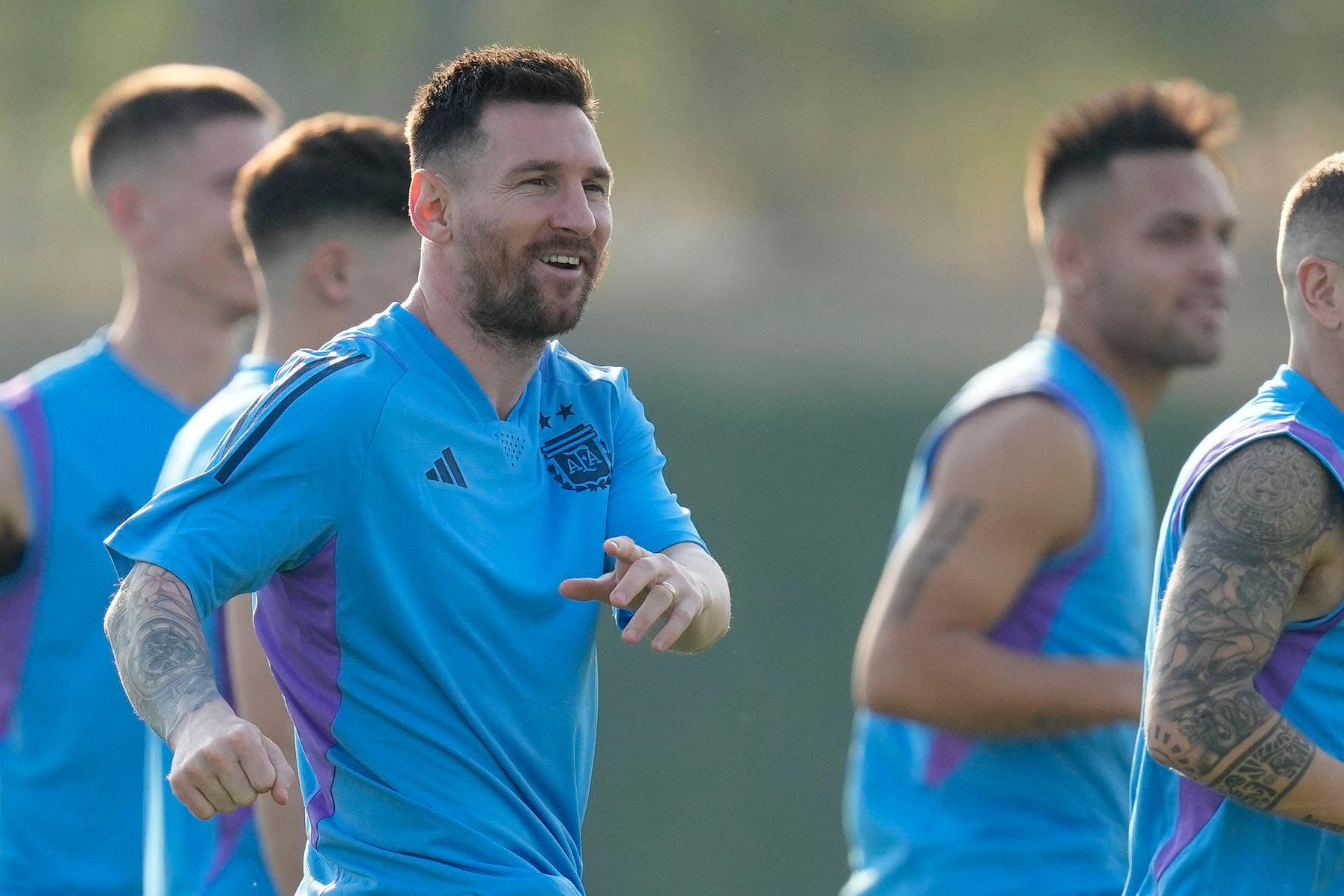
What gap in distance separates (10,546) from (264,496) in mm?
1742

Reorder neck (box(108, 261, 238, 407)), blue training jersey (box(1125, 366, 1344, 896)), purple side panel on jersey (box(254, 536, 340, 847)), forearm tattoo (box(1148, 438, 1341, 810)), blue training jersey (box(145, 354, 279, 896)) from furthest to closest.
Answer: neck (box(108, 261, 238, 407)), blue training jersey (box(145, 354, 279, 896)), blue training jersey (box(1125, 366, 1344, 896)), forearm tattoo (box(1148, 438, 1341, 810)), purple side panel on jersey (box(254, 536, 340, 847))

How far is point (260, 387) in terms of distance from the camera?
138 inches

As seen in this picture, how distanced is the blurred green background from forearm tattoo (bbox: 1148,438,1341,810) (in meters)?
5.74

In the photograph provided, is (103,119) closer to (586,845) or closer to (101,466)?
(101,466)

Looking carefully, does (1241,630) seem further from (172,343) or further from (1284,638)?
(172,343)

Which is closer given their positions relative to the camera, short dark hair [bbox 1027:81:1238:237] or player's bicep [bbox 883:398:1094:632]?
player's bicep [bbox 883:398:1094:632]

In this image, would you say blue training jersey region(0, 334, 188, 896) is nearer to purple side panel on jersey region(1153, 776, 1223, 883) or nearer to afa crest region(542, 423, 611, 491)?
afa crest region(542, 423, 611, 491)

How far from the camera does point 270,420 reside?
2516 mm

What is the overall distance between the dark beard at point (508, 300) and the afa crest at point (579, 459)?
18 cm

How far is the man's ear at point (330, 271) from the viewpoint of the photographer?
12.2 feet

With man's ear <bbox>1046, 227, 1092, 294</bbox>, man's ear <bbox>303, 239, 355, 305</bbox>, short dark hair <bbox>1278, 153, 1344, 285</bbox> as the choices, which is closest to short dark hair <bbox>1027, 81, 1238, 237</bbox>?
man's ear <bbox>1046, 227, 1092, 294</bbox>

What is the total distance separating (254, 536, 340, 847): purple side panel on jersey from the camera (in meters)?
2.57

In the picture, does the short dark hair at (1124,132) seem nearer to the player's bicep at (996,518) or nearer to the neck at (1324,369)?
the player's bicep at (996,518)

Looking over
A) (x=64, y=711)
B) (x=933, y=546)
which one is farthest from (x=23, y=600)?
(x=933, y=546)
